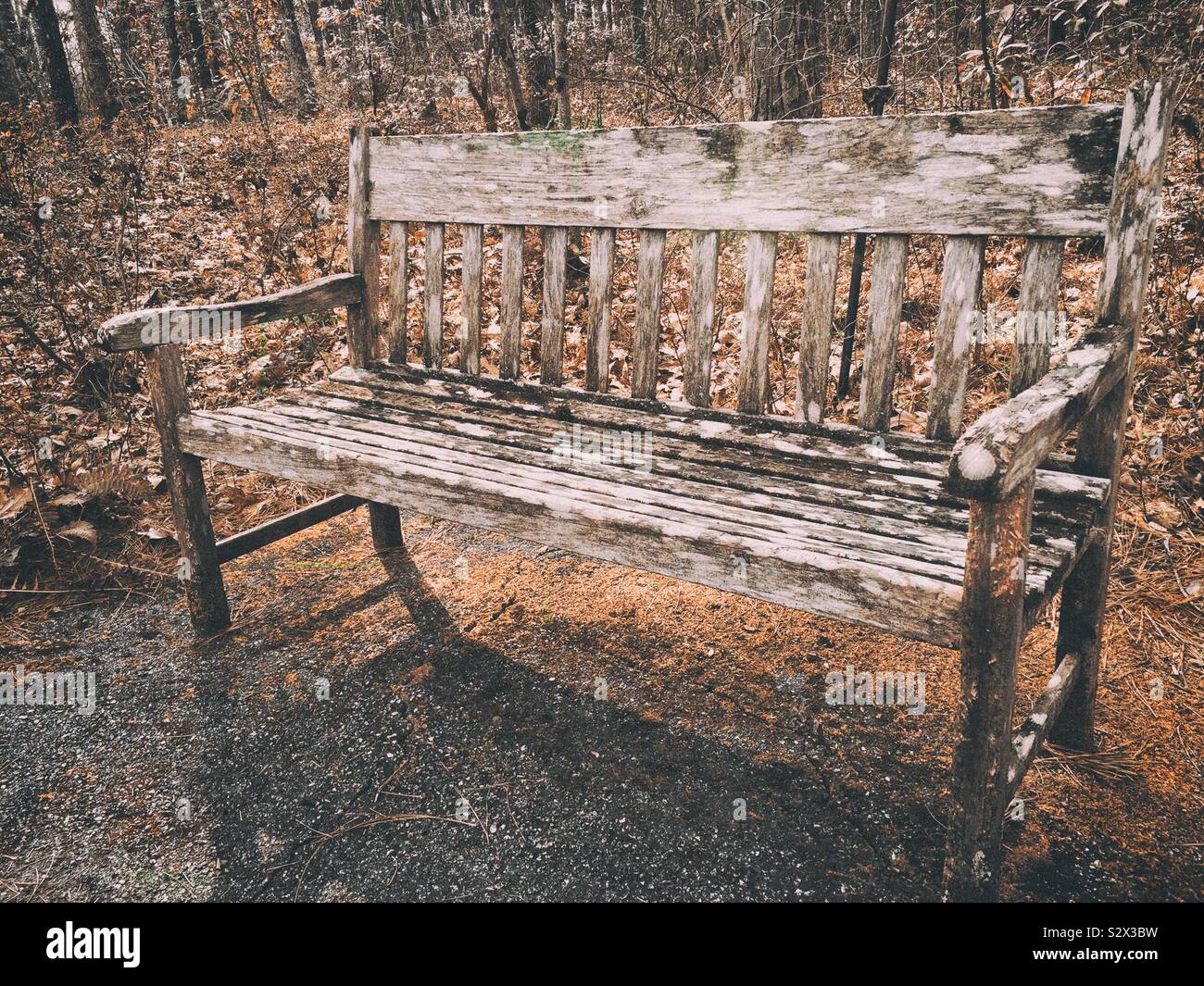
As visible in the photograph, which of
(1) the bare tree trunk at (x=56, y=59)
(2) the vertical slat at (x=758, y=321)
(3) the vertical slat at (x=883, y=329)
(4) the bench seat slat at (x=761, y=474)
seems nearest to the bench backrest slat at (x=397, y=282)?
(4) the bench seat slat at (x=761, y=474)

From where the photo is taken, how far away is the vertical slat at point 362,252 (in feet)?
9.28

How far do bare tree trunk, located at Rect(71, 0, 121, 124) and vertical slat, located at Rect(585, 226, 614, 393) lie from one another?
9690 mm

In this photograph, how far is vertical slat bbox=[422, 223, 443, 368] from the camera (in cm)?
276

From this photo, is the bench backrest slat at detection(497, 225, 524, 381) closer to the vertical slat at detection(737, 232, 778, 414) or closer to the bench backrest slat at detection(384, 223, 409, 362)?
the bench backrest slat at detection(384, 223, 409, 362)

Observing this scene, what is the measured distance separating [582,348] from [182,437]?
224 centimetres

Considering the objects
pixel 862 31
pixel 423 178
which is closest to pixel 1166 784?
pixel 423 178

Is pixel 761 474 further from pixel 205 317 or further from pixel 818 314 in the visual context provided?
pixel 205 317

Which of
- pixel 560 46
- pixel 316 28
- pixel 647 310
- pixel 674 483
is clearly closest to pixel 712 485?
pixel 674 483

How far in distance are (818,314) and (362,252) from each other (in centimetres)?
162

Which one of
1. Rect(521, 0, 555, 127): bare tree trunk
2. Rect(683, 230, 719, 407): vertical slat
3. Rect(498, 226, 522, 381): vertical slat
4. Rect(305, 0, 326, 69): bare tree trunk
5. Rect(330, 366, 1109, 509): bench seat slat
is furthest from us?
Rect(305, 0, 326, 69): bare tree trunk

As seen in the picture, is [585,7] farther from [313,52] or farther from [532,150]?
[532,150]

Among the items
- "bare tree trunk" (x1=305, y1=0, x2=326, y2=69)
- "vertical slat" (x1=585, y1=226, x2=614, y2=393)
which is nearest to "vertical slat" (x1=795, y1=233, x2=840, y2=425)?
"vertical slat" (x1=585, y1=226, x2=614, y2=393)

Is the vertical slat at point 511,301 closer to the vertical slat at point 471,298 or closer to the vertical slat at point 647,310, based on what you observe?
the vertical slat at point 471,298

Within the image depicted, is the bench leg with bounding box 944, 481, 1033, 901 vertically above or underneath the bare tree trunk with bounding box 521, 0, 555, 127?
underneath
